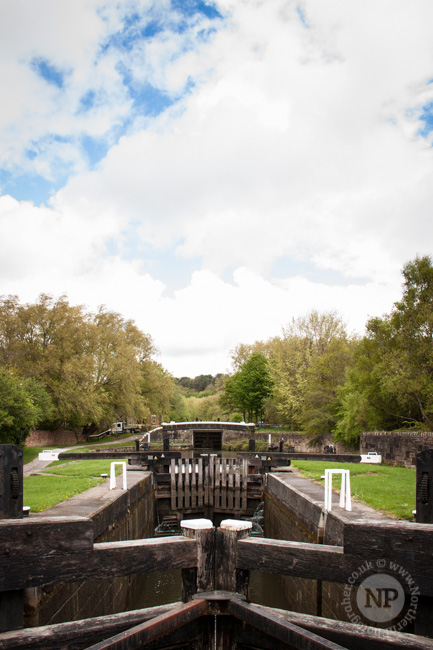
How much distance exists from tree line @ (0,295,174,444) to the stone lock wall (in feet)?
51.3

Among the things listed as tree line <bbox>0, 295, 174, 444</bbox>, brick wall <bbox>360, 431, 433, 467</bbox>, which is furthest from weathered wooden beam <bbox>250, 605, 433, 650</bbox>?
tree line <bbox>0, 295, 174, 444</bbox>

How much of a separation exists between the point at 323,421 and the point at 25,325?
21.2 m

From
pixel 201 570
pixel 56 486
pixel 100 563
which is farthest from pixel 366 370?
pixel 100 563

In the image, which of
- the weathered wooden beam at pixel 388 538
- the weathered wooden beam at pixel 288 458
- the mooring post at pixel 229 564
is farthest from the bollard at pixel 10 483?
the weathered wooden beam at pixel 288 458

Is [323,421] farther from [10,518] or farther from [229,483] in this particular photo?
[10,518]

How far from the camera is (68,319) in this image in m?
32.5

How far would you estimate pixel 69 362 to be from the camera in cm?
3095

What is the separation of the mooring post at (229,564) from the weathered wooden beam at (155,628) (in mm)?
250

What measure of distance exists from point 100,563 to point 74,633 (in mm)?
536

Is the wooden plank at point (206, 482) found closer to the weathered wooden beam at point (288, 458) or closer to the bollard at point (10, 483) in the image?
the weathered wooden beam at point (288, 458)

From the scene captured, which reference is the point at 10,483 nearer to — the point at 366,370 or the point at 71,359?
the point at 366,370

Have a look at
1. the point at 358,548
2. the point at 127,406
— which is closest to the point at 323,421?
the point at 127,406

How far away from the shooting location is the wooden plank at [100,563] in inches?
143

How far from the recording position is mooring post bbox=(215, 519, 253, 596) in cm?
404
